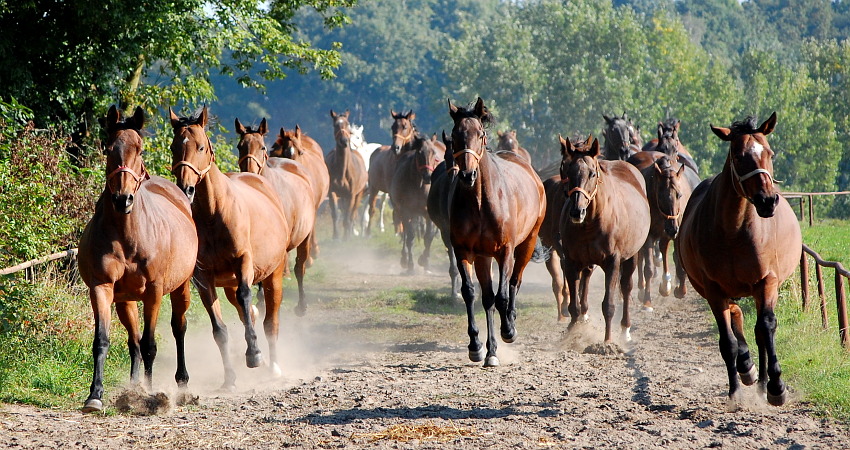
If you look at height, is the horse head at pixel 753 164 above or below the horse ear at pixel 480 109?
below

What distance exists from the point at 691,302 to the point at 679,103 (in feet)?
130

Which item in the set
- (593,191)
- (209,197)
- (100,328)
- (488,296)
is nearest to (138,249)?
(100,328)

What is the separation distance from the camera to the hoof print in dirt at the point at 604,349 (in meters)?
9.66

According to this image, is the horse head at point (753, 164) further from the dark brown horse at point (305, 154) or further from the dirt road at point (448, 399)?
the dark brown horse at point (305, 154)

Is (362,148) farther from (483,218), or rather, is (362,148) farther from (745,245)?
(745,245)

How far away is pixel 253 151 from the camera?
11109 millimetres

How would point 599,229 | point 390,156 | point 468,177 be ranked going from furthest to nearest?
point 390,156, point 599,229, point 468,177

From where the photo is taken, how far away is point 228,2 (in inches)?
547

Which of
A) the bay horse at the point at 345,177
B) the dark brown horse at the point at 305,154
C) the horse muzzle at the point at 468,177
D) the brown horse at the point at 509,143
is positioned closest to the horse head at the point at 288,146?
the dark brown horse at the point at 305,154

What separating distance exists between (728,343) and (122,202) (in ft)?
14.7

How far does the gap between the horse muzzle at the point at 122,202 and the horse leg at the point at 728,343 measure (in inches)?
167

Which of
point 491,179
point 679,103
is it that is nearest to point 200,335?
point 491,179

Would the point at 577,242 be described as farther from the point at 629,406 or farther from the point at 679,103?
the point at 679,103

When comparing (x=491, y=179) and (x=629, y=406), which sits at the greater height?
(x=491, y=179)
